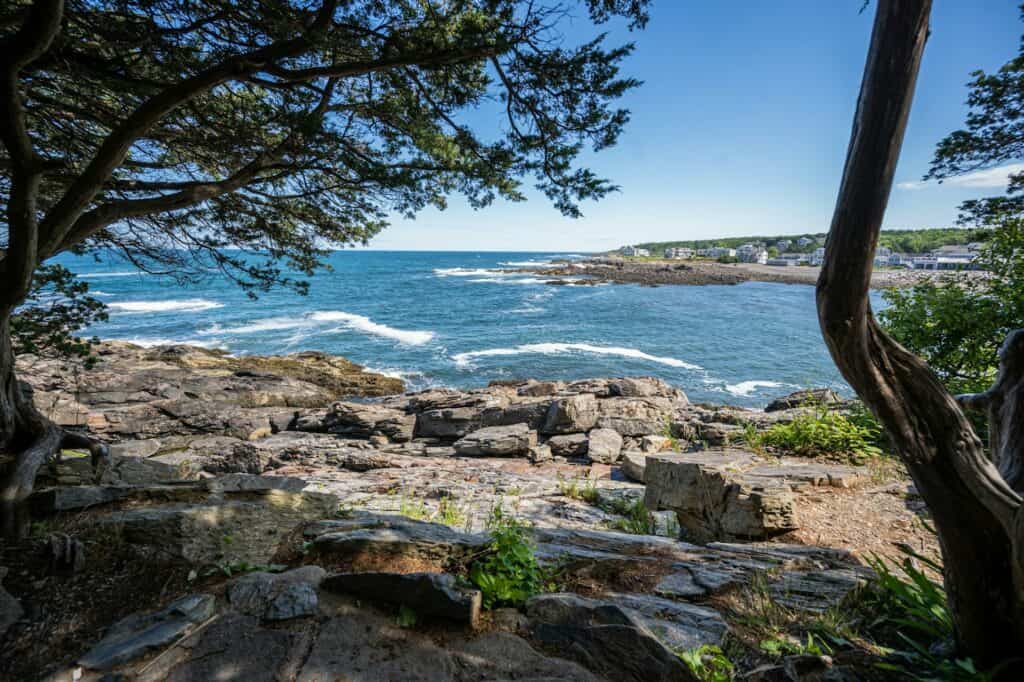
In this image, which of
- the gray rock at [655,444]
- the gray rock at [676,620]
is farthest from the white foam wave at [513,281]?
the gray rock at [676,620]

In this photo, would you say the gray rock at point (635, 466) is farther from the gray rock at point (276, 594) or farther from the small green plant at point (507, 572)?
the gray rock at point (276, 594)

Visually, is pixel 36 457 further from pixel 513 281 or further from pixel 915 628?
pixel 513 281

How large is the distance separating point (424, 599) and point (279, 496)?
2490mm

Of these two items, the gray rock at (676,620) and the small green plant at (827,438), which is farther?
the small green plant at (827,438)

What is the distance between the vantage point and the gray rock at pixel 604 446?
10.8m

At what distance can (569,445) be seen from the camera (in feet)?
38.5

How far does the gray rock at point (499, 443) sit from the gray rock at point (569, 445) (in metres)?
0.60

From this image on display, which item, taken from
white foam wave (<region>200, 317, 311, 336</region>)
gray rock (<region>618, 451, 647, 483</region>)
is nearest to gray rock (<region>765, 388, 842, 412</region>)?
gray rock (<region>618, 451, 647, 483</region>)

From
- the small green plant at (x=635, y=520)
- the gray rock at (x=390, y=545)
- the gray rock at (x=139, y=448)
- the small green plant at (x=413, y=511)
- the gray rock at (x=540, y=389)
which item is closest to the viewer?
the gray rock at (x=390, y=545)

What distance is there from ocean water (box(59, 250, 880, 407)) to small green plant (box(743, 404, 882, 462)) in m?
12.2

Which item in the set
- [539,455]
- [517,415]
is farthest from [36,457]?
[517,415]

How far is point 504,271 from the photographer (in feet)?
294

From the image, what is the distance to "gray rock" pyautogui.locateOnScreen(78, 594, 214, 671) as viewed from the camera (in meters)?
2.26

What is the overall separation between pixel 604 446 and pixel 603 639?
897cm
